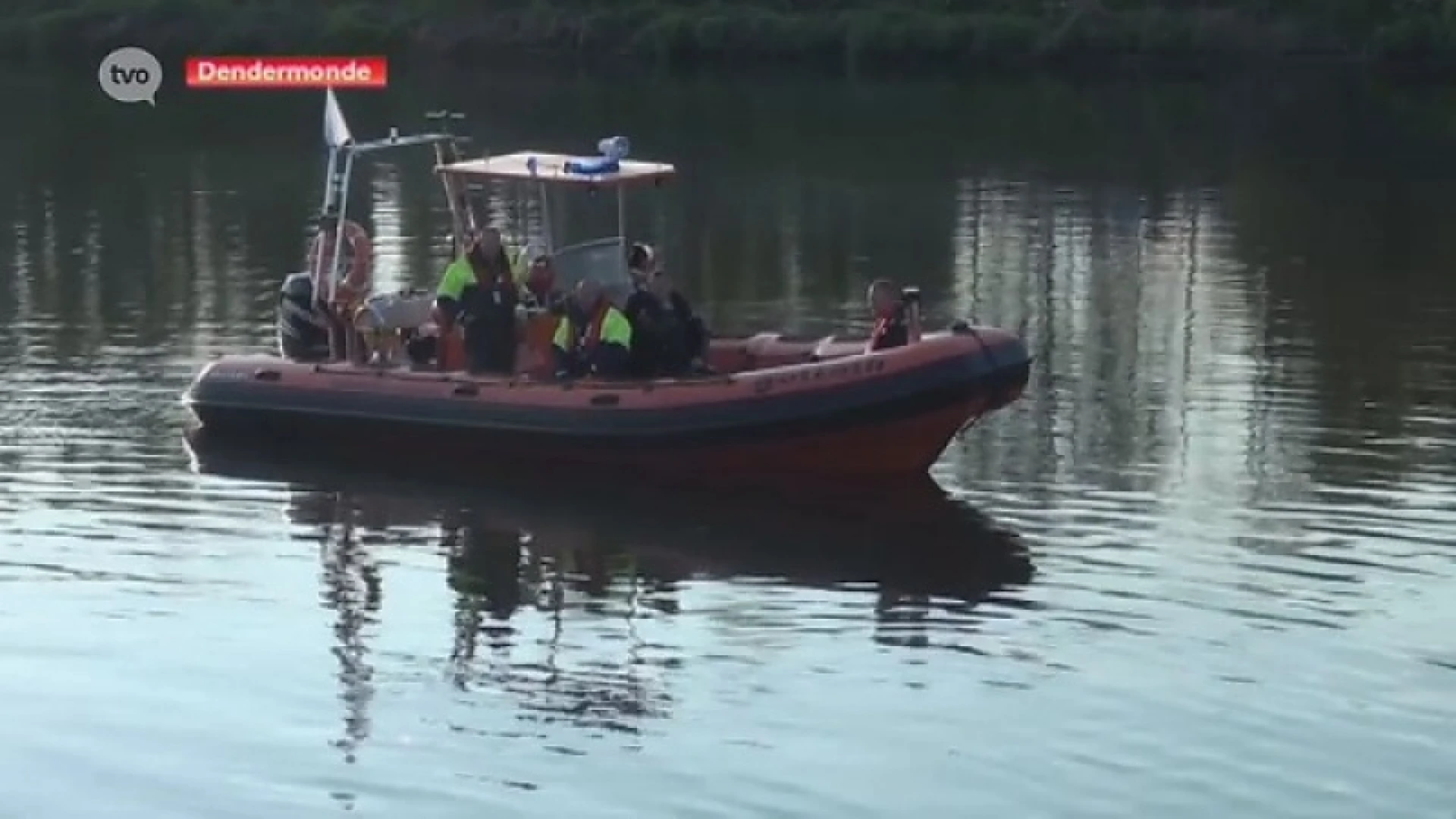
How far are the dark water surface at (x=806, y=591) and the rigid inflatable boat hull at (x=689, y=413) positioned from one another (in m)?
0.38

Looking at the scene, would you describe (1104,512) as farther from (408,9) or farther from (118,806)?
(408,9)

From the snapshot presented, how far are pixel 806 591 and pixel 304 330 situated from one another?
5654 millimetres

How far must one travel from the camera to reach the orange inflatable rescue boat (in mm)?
16953

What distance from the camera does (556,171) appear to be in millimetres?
18562

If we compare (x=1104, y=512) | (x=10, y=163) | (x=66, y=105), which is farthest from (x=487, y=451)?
(x=66, y=105)

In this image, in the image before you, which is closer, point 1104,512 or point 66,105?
point 1104,512

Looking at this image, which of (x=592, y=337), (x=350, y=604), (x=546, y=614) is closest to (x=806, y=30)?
(x=592, y=337)

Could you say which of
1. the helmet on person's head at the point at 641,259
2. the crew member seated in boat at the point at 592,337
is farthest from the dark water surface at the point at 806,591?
the helmet on person's head at the point at 641,259

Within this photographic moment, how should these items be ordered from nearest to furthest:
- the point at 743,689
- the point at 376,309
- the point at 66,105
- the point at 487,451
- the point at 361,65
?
the point at 743,689 → the point at 487,451 → the point at 376,309 → the point at 66,105 → the point at 361,65

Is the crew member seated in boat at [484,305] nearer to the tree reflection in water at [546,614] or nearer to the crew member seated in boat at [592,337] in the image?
the crew member seated in boat at [592,337]

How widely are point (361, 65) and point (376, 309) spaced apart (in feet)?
131

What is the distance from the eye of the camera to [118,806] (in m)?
11.3

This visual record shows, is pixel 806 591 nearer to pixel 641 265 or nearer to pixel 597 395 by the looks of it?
pixel 597 395

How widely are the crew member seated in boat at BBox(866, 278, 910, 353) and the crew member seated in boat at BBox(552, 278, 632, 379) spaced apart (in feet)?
4.93
